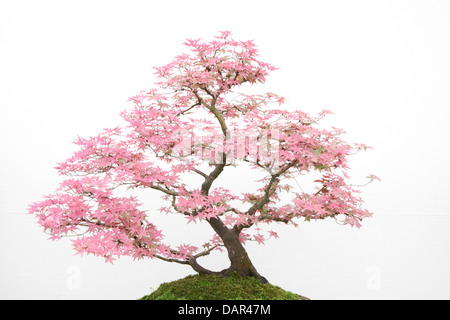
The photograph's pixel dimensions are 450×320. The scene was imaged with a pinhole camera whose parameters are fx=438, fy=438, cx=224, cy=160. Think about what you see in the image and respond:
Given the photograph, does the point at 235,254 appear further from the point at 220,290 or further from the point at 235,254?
the point at 220,290

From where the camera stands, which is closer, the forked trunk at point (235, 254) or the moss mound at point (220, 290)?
the moss mound at point (220, 290)

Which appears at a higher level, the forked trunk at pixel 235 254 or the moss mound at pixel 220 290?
the forked trunk at pixel 235 254

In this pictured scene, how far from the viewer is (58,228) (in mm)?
2973

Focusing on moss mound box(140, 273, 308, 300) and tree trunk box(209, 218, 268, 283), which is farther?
tree trunk box(209, 218, 268, 283)

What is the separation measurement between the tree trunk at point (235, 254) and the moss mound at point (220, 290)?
0.21ft

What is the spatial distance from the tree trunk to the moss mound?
2.5 inches

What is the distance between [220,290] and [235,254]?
0.37m

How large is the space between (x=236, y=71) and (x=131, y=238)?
4.75ft

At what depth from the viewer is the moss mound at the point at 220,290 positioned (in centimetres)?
340

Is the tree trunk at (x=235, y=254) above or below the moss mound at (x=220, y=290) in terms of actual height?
above

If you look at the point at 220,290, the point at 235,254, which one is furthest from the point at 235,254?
the point at 220,290

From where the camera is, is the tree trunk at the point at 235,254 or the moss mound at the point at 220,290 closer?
the moss mound at the point at 220,290

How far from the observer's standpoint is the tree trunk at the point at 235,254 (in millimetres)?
3690

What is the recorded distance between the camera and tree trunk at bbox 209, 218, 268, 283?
369 centimetres
